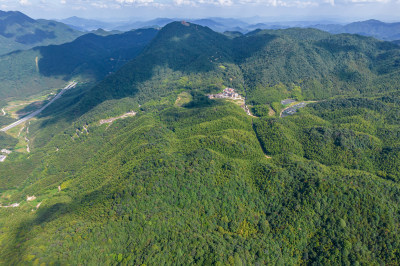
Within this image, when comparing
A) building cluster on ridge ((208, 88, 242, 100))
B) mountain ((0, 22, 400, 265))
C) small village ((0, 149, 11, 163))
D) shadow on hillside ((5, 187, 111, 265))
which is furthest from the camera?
building cluster on ridge ((208, 88, 242, 100))

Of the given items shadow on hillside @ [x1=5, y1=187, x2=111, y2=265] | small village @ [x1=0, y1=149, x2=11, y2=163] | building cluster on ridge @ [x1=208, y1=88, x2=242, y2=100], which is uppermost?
building cluster on ridge @ [x1=208, y1=88, x2=242, y2=100]

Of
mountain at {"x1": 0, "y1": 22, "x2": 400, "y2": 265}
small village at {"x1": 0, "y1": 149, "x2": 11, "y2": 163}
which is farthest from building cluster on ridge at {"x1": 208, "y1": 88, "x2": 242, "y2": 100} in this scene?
small village at {"x1": 0, "y1": 149, "x2": 11, "y2": 163}

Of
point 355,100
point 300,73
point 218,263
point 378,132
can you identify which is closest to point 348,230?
point 218,263

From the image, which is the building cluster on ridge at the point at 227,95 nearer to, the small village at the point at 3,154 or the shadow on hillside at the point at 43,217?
the shadow on hillside at the point at 43,217

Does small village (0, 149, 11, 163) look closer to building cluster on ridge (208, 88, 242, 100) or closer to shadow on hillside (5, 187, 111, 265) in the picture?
shadow on hillside (5, 187, 111, 265)

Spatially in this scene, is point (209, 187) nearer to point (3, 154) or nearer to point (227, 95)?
point (227, 95)

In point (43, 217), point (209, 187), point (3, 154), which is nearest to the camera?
point (43, 217)

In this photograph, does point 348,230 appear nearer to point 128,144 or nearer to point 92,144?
point 128,144

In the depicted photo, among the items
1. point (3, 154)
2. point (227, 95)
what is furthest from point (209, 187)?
point (3, 154)

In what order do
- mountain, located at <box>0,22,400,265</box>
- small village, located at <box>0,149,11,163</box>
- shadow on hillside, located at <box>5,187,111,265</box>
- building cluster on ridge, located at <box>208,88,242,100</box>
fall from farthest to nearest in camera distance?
1. building cluster on ridge, located at <box>208,88,242,100</box>
2. small village, located at <box>0,149,11,163</box>
3. mountain, located at <box>0,22,400,265</box>
4. shadow on hillside, located at <box>5,187,111,265</box>
